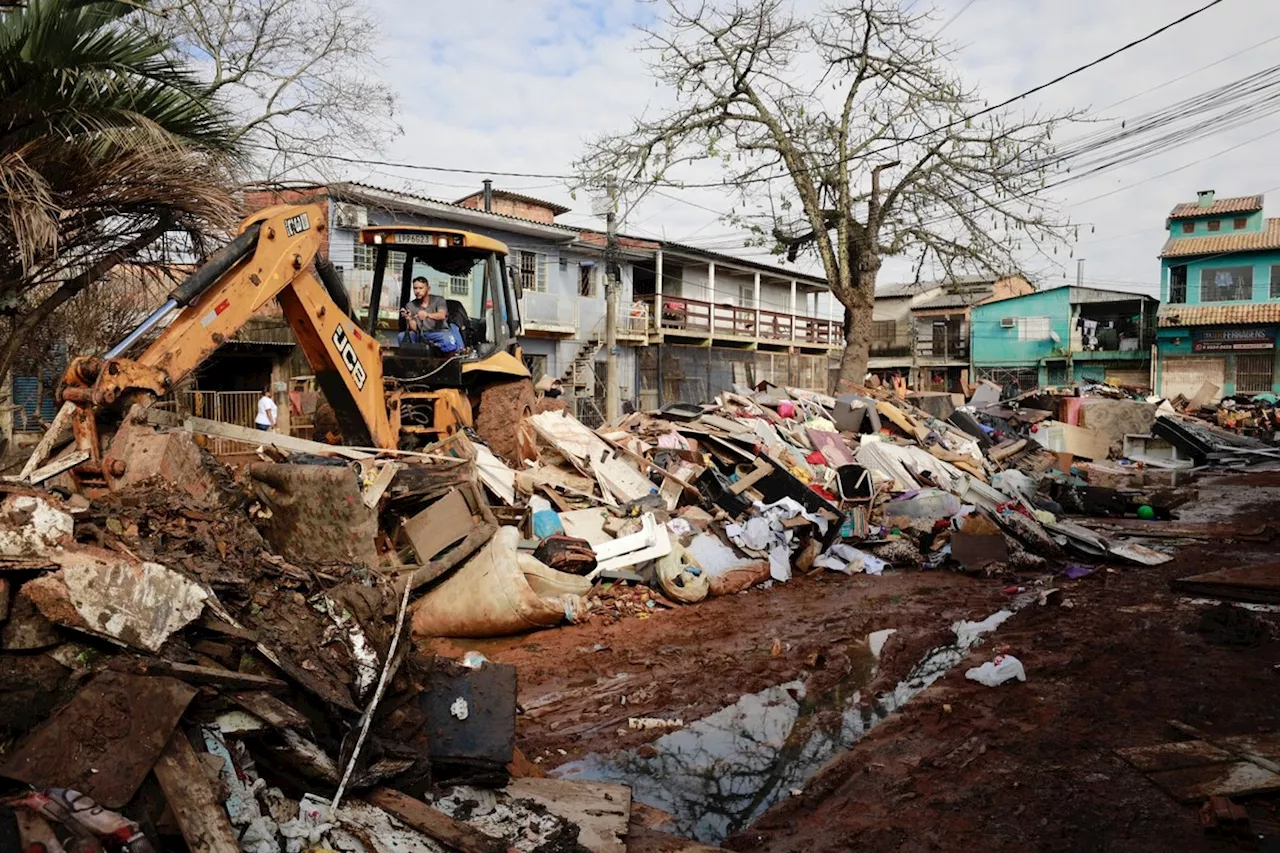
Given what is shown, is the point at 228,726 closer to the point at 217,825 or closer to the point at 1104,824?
the point at 217,825

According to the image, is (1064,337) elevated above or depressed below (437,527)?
above

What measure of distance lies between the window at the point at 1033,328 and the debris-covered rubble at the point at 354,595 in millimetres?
32381

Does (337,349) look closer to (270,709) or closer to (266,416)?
(270,709)

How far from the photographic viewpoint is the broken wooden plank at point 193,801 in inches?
92.2

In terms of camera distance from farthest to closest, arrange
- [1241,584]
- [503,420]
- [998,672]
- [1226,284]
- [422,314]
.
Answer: [1226,284]
[503,420]
[422,314]
[1241,584]
[998,672]

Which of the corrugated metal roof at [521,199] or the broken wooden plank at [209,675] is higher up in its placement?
the corrugated metal roof at [521,199]

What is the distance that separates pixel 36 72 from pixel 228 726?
192 inches

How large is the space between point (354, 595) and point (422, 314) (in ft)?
15.8

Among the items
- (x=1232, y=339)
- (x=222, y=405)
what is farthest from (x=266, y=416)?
(x=1232, y=339)

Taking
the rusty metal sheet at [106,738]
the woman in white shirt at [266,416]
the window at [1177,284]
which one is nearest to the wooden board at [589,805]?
the rusty metal sheet at [106,738]

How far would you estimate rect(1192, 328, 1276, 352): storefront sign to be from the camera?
3247 centimetres

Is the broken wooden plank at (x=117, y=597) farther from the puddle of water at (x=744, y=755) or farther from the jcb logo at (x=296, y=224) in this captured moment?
the jcb logo at (x=296, y=224)

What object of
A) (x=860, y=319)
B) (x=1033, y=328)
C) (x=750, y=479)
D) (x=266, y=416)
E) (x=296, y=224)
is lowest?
(x=750, y=479)

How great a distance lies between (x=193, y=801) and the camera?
95.1 inches
